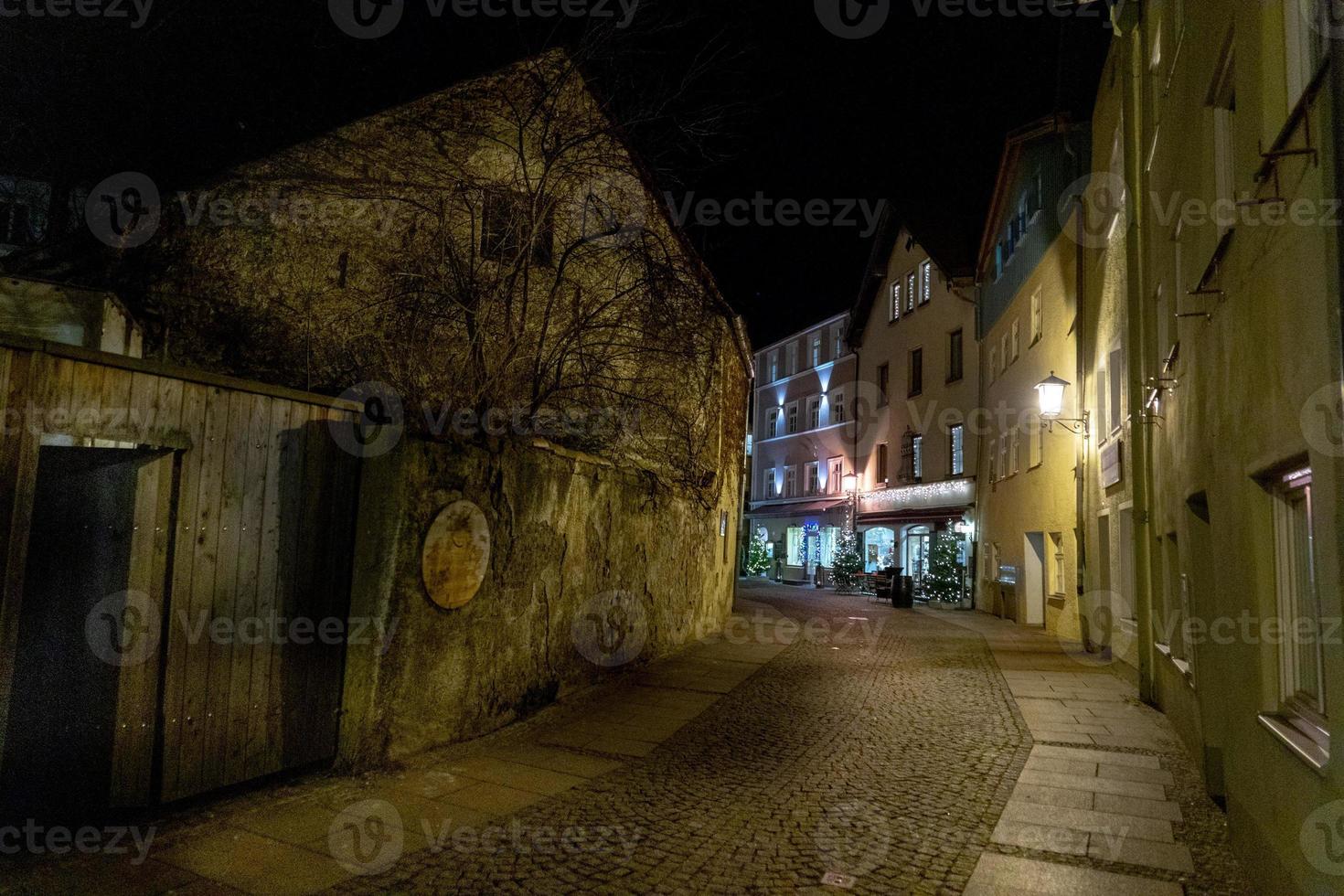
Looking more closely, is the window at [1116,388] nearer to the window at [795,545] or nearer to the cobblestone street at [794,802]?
the cobblestone street at [794,802]

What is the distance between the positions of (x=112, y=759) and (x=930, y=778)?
513cm

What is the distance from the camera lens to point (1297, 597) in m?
4.18

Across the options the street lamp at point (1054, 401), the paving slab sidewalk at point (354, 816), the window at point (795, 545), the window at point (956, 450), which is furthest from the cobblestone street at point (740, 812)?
the window at point (795, 545)

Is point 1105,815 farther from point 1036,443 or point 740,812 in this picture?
point 1036,443

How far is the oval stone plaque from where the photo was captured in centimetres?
614

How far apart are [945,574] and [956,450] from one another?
4133mm

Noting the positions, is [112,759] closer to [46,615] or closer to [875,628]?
[46,615]

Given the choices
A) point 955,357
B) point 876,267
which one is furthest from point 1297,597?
point 876,267

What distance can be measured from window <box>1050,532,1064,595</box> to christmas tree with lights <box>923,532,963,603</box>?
6450 mm

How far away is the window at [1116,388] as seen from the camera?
10492mm

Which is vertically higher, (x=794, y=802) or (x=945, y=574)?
(x=945, y=574)

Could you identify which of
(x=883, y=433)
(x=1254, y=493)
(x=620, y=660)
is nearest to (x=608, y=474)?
(x=620, y=660)

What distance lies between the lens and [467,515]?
6535 millimetres

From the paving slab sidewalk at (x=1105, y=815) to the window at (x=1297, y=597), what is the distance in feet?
3.62
